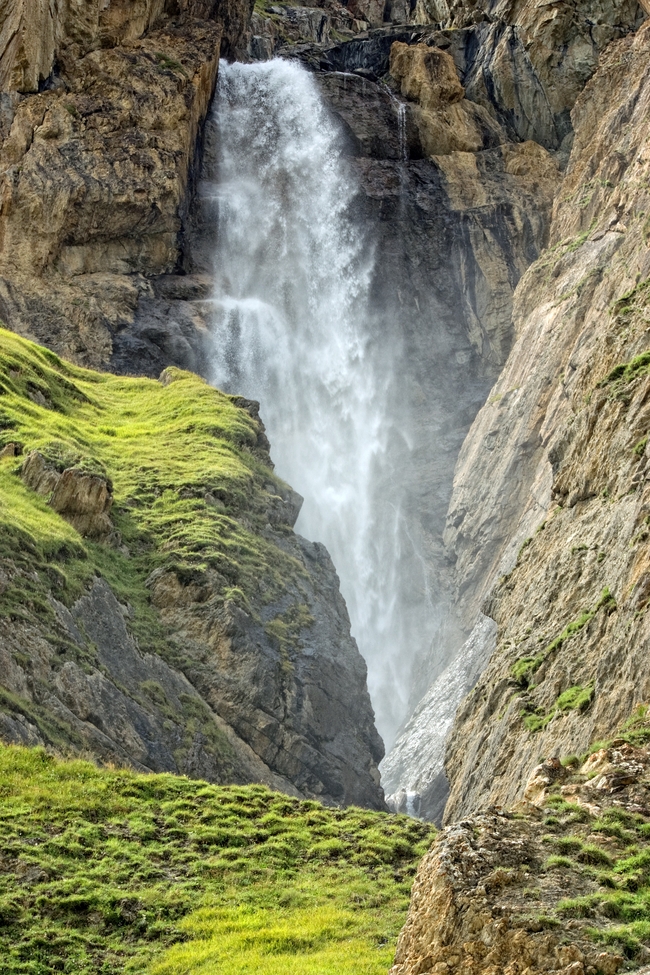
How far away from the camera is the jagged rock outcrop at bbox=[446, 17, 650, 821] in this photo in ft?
75.9

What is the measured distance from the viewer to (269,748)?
1363 inches

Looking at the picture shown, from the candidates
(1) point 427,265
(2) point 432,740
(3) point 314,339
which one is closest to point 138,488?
(2) point 432,740

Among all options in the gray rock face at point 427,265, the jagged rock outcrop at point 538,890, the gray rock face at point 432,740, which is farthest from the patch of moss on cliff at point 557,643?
the gray rock face at point 427,265

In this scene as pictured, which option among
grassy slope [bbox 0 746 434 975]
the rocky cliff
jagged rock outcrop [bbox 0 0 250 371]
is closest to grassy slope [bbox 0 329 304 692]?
the rocky cliff

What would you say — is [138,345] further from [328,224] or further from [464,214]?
[464,214]

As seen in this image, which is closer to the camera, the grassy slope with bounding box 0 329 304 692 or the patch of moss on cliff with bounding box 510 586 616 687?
the patch of moss on cliff with bounding box 510 586 616 687

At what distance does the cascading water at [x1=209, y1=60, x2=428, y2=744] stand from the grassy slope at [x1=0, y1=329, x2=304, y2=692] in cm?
1375

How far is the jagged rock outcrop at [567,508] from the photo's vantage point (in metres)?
23.1

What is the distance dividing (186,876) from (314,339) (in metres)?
54.8

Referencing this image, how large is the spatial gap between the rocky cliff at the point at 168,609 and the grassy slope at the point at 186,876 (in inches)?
128

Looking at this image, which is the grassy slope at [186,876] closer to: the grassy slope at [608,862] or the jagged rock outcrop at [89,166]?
the grassy slope at [608,862]

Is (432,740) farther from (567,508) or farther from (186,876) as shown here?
(186,876)

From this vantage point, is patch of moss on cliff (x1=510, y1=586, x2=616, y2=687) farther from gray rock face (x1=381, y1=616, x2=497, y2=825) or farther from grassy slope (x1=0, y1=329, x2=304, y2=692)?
Result: gray rock face (x1=381, y1=616, x2=497, y2=825)

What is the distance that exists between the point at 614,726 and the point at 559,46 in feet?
202
